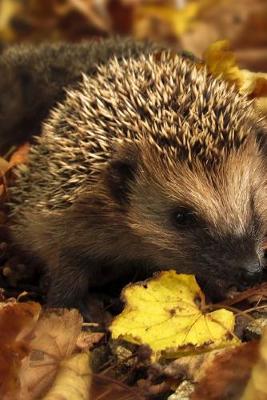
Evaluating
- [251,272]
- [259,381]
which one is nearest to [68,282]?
[251,272]

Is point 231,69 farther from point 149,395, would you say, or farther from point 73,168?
point 149,395

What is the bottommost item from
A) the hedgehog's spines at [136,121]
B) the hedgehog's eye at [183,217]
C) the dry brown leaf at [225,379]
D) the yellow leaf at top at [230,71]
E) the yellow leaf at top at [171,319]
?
the dry brown leaf at [225,379]

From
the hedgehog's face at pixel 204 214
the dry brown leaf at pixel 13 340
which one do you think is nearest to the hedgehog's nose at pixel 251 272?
the hedgehog's face at pixel 204 214

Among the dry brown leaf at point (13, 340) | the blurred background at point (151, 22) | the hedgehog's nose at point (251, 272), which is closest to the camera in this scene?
the dry brown leaf at point (13, 340)

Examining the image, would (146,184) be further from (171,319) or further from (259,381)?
(259,381)

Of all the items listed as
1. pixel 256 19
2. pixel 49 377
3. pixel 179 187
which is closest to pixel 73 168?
pixel 179 187

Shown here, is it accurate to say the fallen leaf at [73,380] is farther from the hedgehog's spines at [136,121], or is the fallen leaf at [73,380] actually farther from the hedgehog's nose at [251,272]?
the hedgehog's spines at [136,121]

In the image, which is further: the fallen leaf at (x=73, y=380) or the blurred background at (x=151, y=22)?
the blurred background at (x=151, y=22)
